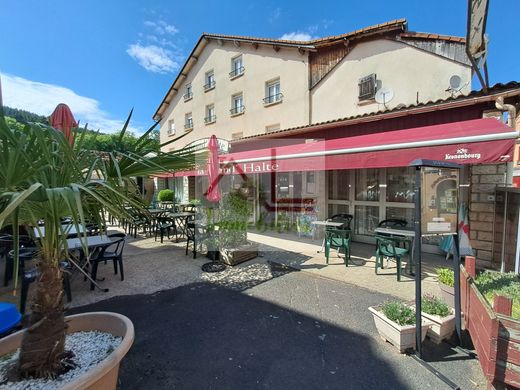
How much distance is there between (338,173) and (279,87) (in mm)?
7922

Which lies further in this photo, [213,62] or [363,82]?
[213,62]

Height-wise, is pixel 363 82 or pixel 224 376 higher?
pixel 363 82

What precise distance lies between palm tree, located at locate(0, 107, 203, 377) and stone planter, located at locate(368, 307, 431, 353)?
350 centimetres

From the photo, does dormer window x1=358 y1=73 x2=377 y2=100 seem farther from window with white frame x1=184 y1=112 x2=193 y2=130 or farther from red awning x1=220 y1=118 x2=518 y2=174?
window with white frame x1=184 y1=112 x2=193 y2=130

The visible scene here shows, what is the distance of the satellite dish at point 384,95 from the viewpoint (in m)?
9.95

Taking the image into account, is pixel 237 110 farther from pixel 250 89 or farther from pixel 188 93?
pixel 188 93

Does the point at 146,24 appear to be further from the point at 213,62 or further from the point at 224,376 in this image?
the point at 224,376

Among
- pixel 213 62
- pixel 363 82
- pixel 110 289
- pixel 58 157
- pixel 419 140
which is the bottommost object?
pixel 110 289

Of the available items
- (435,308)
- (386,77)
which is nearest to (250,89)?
(386,77)

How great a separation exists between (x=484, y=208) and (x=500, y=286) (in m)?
3.48

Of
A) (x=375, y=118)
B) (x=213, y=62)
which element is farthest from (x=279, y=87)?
(x=375, y=118)

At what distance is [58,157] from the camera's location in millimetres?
2084

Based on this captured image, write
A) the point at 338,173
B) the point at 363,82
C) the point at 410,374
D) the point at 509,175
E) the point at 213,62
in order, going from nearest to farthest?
the point at 410,374
the point at 509,175
the point at 338,173
the point at 363,82
the point at 213,62

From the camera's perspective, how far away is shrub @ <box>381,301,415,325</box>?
340cm
